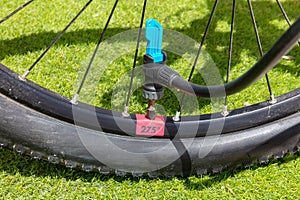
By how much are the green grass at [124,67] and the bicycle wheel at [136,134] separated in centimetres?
9

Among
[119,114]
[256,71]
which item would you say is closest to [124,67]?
[119,114]

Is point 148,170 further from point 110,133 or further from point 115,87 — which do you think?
point 115,87

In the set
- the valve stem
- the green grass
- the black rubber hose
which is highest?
the black rubber hose

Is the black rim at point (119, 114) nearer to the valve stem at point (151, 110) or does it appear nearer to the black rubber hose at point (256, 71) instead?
the valve stem at point (151, 110)

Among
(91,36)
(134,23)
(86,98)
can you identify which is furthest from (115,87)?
(134,23)

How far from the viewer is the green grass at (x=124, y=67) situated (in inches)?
70.2

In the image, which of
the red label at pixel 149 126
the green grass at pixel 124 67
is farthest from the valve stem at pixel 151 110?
the green grass at pixel 124 67

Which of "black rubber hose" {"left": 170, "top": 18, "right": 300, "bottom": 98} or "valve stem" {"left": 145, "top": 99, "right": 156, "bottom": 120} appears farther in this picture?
"valve stem" {"left": 145, "top": 99, "right": 156, "bottom": 120}

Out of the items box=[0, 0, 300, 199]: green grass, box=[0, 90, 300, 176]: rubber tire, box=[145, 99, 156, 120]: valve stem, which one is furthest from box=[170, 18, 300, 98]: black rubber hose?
box=[0, 0, 300, 199]: green grass

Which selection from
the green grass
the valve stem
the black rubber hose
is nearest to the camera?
the black rubber hose

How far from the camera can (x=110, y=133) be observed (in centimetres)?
167

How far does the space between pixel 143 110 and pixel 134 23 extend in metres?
0.82

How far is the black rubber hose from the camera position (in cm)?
109

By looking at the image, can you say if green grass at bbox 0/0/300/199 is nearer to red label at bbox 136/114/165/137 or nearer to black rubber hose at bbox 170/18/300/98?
red label at bbox 136/114/165/137
